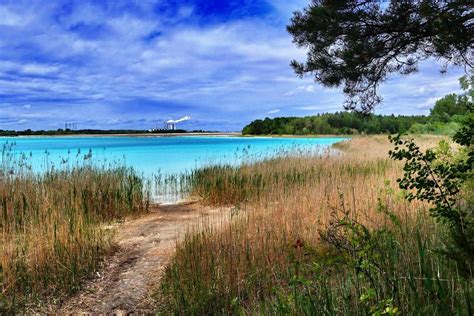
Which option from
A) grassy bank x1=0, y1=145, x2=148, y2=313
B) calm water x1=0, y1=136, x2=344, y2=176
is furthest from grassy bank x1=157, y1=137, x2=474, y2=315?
calm water x1=0, y1=136, x2=344, y2=176

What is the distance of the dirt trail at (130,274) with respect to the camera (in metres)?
3.67

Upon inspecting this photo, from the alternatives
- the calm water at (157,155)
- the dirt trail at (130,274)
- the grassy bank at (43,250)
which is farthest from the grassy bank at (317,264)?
the calm water at (157,155)

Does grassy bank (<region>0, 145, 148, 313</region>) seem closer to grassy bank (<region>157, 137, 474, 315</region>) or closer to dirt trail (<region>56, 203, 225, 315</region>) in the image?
dirt trail (<region>56, 203, 225, 315</region>)

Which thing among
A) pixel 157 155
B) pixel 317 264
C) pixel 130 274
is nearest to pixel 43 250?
pixel 130 274

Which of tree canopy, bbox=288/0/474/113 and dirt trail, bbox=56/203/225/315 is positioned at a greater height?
tree canopy, bbox=288/0/474/113

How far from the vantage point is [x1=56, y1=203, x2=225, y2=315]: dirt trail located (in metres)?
3.67

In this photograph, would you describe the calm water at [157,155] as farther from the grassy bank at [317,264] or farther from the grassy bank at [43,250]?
the grassy bank at [317,264]

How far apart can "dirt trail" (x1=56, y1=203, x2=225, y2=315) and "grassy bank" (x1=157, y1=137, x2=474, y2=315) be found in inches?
11.2

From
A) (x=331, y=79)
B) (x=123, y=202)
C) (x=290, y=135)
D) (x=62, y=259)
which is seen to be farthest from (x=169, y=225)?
(x=290, y=135)

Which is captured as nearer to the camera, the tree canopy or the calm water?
the tree canopy

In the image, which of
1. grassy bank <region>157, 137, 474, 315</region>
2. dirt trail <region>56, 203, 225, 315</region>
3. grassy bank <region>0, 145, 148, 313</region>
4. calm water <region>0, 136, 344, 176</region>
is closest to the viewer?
grassy bank <region>157, 137, 474, 315</region>

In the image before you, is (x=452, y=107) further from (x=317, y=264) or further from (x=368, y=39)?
(x=317, y=264)

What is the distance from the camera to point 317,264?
222 centimetres

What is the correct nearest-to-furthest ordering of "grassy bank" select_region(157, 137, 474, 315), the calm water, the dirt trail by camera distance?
"grassy bank" select_region(157, 137, 474, 315), the dirt trail, the calm water
